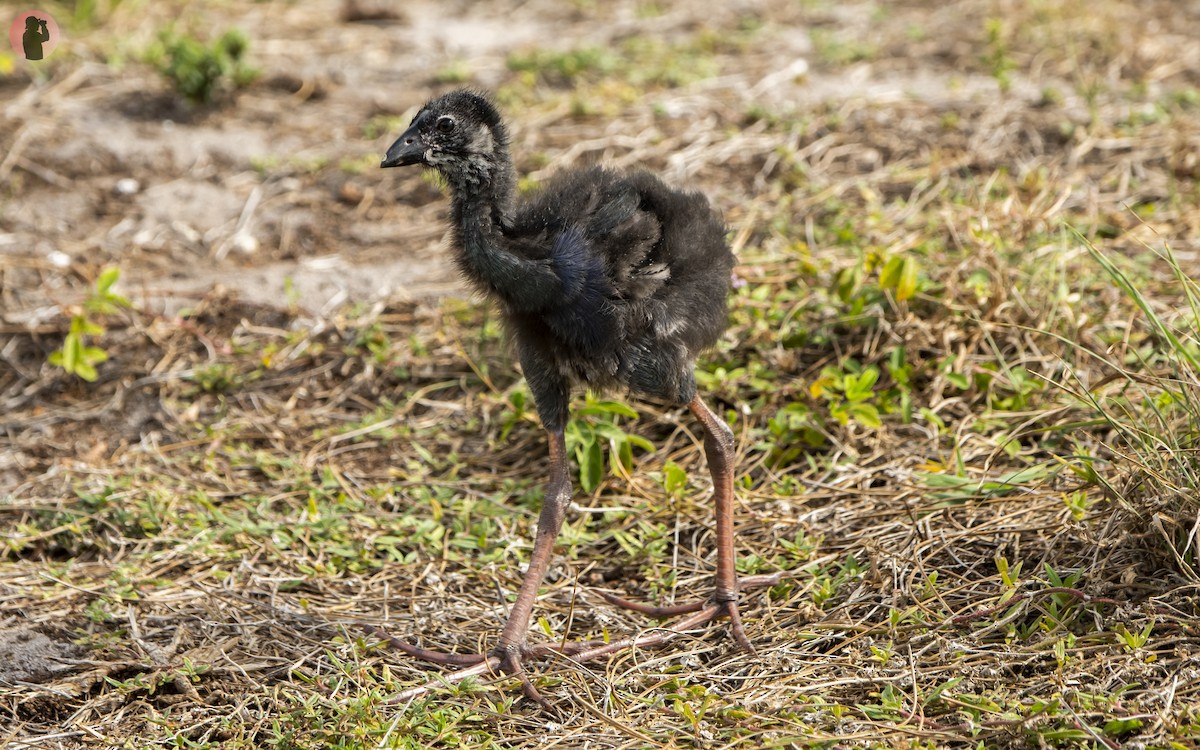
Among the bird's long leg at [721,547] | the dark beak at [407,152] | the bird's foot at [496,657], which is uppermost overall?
the dark beak at [407,152]

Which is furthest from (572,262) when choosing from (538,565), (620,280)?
(538,565)

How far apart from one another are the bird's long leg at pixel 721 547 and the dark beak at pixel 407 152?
1.18 m

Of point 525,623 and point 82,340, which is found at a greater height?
point 82,340

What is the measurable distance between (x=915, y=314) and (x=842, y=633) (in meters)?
1.73

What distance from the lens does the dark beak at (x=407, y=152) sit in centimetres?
363

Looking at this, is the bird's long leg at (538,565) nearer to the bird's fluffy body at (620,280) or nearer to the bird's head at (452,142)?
the bird's fluffy body at (620,280)

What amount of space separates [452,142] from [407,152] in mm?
141

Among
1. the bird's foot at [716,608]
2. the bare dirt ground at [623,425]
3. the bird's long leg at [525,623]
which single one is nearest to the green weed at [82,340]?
the bare dirt ground at [623,425]

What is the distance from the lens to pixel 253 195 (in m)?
6.78

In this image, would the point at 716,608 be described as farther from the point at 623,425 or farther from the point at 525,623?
the point at 623,425

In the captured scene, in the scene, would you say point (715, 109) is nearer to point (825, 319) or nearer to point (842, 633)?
point (825, 319)

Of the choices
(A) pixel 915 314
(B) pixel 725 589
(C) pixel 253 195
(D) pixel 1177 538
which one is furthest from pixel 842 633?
(C) pixel 253 195

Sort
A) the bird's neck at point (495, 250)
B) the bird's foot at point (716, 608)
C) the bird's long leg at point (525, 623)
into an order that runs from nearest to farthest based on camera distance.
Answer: the bird's neck at point (495, 250)
the bird's long leg at point (525, 623)
the bird's foot at point (716, 608)

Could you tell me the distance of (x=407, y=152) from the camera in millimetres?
3629
